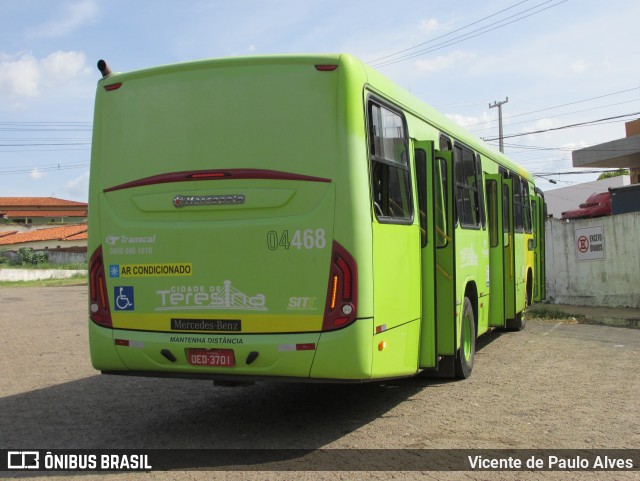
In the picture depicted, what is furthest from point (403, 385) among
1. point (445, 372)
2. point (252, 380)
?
point (252, 380)

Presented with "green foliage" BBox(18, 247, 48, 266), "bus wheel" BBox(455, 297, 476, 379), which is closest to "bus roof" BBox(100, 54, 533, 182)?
"bus wheel" BBox(455, 297, 476, 379)

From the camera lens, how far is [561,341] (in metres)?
13.2

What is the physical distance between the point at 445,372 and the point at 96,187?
15.1 feet

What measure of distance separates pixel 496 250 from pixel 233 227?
20.2 feet

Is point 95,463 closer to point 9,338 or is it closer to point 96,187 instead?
point 96,187

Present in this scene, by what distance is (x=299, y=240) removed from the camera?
6184 mm

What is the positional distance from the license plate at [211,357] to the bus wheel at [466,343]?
353cm

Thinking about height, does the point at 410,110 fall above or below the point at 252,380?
above

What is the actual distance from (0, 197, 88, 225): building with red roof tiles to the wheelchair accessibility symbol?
93171 millimetres

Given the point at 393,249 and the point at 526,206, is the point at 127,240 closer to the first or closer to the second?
the point at 393,249

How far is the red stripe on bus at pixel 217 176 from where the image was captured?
20.5 ft

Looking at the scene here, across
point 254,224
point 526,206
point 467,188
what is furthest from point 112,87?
point 526,206

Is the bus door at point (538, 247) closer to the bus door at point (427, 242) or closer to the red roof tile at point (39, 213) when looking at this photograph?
the bus door at point (427, 242)

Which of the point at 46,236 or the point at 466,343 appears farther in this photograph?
the point at 46,236
